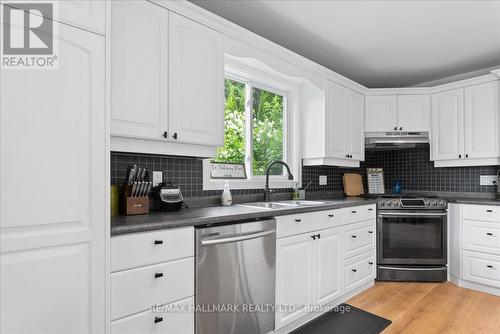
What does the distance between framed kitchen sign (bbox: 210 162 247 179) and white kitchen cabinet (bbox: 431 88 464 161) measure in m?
2.44

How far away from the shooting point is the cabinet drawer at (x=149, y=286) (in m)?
1.38

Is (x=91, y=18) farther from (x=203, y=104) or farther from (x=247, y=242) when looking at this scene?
(x=247, y=242)

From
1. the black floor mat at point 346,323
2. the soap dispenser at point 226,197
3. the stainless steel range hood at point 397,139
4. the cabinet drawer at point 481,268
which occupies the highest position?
the stainless steel range hood at point 397,139

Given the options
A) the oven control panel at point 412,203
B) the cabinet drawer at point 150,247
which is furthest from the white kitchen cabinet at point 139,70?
the oven control panel at point 412,203

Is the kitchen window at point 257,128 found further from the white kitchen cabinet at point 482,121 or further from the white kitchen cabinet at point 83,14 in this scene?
the white kitchen cabinet at point 482,121

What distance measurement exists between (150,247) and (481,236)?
3235 millimetres

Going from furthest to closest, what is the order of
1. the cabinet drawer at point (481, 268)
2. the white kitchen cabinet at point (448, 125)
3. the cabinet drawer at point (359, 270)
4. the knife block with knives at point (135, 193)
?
the white kitchen cabinet at point (448, 125) < the cabinet drawer at point (481, 268) < the cabinet drawer at point (359, 270) < the knife block with knives at point (135, 193)

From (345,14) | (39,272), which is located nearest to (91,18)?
(39,272)

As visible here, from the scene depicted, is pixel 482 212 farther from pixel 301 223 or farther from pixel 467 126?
pixel 301 223

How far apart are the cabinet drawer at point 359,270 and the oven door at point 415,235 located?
0.29m

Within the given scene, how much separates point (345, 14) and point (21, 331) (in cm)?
273

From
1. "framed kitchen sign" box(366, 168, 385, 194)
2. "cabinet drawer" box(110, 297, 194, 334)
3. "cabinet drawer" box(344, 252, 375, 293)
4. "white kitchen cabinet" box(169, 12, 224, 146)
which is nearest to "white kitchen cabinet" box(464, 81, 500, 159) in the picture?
"framed kitchen sign" box(366, 168, 385, 194)

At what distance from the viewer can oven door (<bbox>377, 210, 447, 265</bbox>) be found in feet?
10.7

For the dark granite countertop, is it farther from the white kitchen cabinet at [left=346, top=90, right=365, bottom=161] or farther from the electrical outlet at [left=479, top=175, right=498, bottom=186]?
the electrical outlet at [left=479, top=175, right=498, bottom=186]
